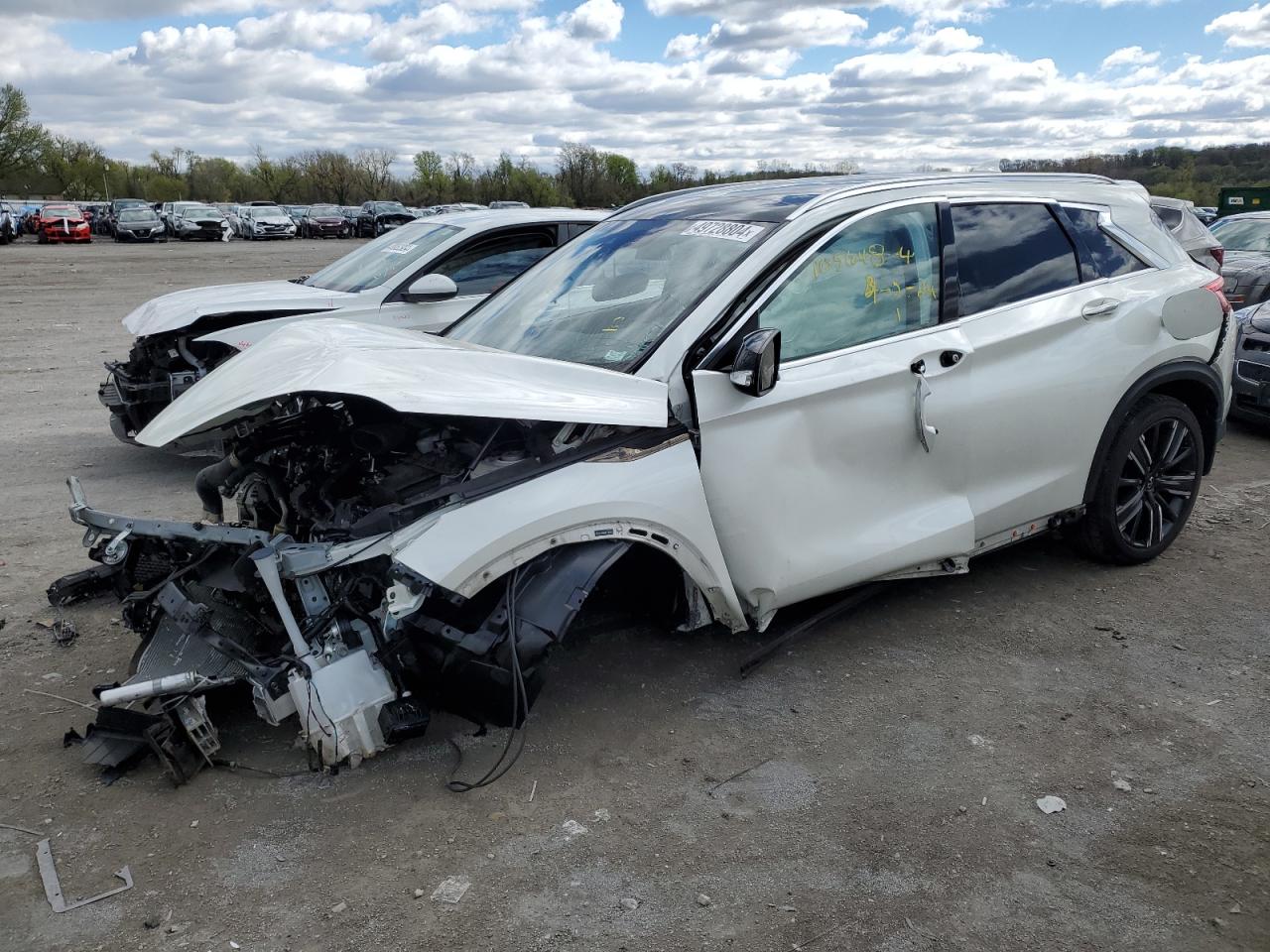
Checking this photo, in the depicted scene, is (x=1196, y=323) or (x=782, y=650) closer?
(x=782, y=650)

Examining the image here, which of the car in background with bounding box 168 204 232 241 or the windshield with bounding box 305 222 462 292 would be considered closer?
the windshield with bounding box 305 222 462 292

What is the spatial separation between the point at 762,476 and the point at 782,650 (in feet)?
3.42

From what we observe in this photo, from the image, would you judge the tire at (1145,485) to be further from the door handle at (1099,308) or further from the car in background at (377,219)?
the car in background at (377,219)

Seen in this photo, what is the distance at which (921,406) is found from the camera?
4082 mm

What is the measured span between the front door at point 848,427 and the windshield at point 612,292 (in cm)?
33

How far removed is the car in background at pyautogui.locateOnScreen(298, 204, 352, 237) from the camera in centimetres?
4700

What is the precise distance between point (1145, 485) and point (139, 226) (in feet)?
147

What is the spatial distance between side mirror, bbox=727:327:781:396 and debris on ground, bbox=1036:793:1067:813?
1.67 meters

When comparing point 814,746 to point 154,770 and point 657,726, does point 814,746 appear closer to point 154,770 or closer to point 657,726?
point 657,726

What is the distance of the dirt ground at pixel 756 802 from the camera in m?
2.80

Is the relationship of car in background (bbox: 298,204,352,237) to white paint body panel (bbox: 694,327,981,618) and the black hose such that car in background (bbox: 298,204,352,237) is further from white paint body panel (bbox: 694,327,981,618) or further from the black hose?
white paint body panel (bbox: 694,327,981,618)

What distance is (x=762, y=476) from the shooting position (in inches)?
147

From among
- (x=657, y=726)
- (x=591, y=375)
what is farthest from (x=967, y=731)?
(x=591, y=375)

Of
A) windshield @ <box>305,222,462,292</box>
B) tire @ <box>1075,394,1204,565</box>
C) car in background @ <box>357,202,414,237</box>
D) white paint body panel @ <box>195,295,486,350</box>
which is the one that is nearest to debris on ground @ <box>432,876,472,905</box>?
tire @ <box>1075,394,1204,565</box>
